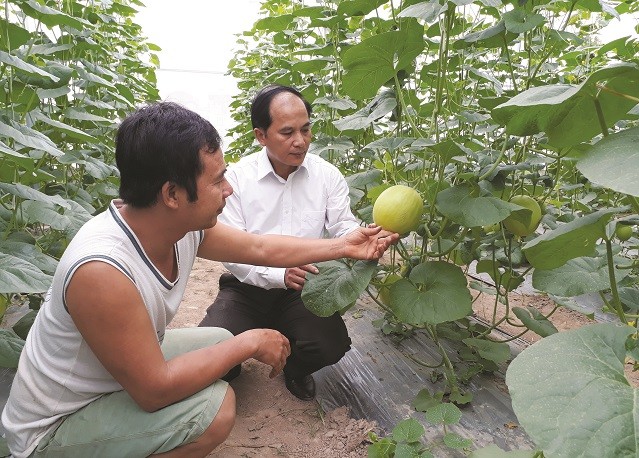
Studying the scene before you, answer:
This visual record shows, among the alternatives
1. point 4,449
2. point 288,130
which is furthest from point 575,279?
point 4,449

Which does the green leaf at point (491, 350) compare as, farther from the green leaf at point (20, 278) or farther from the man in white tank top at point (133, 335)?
the green leaf at point (20, 278)

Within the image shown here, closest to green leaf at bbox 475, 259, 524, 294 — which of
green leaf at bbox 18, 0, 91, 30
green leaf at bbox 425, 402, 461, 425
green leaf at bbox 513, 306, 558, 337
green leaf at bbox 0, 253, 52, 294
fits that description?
green leaf at bbox 513, 306, 558, 337

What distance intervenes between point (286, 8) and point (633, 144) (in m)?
3.84

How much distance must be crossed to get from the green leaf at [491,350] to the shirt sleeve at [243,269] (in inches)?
31.6

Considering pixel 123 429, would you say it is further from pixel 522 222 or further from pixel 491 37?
pixel 491 37

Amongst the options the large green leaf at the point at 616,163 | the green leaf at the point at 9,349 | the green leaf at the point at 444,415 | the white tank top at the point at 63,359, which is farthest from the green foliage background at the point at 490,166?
the green leaf at the point at 9,349

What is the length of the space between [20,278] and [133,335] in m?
0.39

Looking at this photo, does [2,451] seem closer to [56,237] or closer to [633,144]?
[56,237]

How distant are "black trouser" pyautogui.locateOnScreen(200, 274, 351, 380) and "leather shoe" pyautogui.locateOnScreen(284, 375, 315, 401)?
0.10 feet

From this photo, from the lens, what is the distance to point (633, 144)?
2.57ft

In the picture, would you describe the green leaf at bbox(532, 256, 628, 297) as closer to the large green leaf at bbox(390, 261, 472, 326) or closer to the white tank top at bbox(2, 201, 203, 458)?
the large green leaf at bbox(390, 261, 472, 326)

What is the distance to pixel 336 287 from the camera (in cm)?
166

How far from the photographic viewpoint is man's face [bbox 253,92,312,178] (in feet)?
6.75

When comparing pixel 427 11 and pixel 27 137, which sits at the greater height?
pixel 427 11
